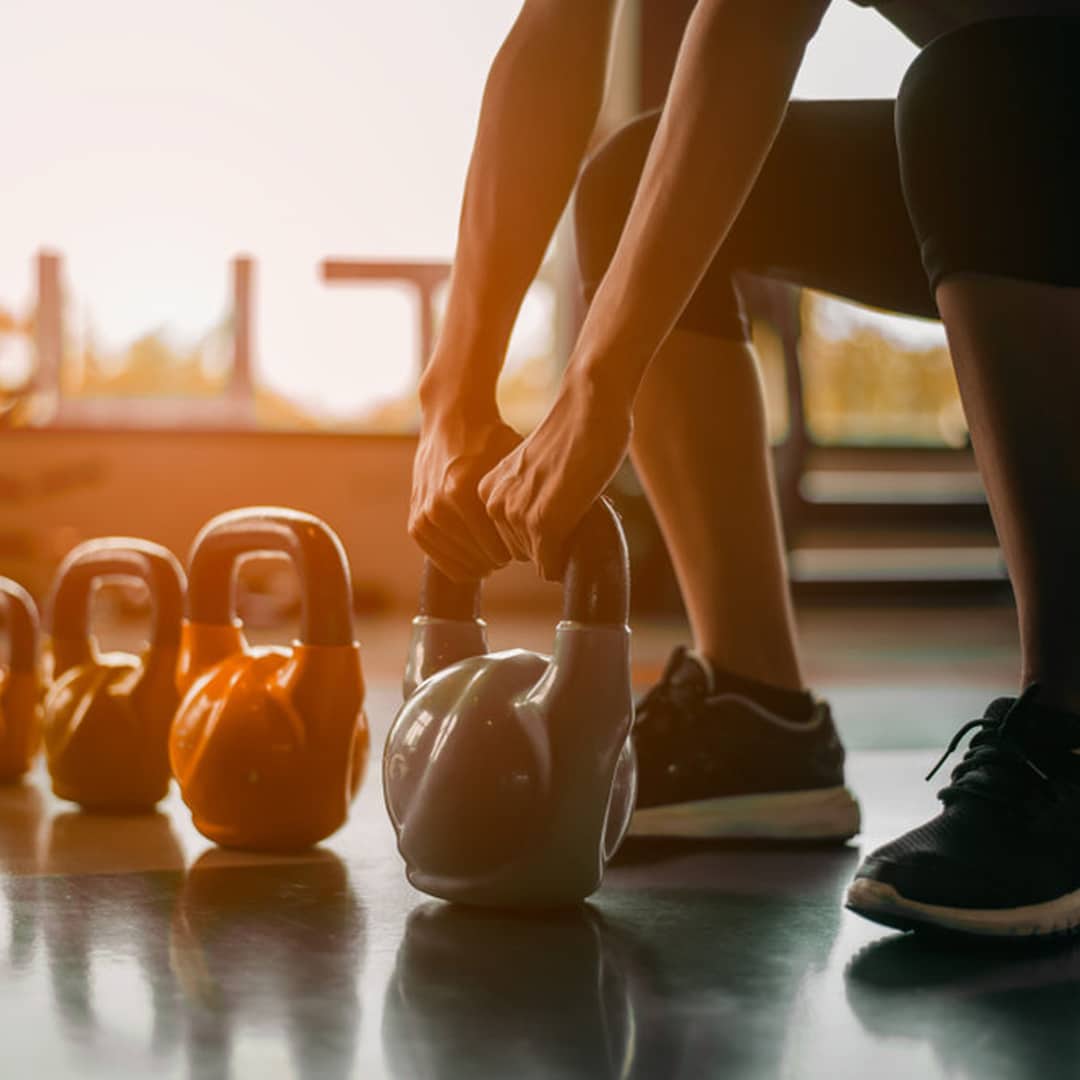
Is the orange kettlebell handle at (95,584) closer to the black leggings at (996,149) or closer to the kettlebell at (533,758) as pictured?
the kettlebell at (533,758)

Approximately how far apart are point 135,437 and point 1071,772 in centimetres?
354

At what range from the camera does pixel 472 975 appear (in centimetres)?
80

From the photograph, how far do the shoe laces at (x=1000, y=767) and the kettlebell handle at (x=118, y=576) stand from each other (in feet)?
2.49

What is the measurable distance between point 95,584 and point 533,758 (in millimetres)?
724

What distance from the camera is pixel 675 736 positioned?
4.02 ft

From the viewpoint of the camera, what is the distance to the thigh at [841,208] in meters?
1.20

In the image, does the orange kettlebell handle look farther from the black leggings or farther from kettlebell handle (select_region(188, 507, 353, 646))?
the black leggings

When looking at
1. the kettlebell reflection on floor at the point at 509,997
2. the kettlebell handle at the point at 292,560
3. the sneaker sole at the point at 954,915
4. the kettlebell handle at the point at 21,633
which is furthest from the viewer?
the kettlebell handle at the point at 21,633

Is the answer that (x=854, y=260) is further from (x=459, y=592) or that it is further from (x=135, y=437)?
(x=135, y=437)

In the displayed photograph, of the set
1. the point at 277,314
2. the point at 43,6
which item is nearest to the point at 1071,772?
the point at 277,314

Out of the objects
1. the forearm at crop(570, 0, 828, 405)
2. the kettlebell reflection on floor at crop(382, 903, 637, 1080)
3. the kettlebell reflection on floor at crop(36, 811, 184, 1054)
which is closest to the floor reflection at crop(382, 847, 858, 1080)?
the kettlebell reflection on floor at crop(382, 903, 637, 1080)

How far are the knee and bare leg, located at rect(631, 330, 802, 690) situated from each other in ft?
0.31

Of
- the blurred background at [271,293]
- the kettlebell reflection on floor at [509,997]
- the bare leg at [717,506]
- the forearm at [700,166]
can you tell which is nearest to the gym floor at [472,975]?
the kettlebell reflection on floor at [509,997]

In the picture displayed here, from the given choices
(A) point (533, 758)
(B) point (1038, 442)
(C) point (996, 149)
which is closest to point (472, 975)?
(A) point (533, 758)
